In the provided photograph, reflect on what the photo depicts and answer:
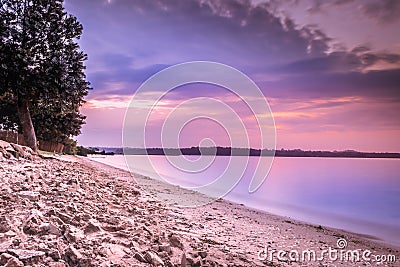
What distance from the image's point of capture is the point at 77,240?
15.7ft

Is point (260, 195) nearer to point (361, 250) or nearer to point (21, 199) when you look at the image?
point (361, 250)

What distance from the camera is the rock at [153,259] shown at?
473 centimetres

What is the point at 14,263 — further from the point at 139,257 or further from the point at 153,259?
the point at 153,259

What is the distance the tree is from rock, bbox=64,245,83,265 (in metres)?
18.6

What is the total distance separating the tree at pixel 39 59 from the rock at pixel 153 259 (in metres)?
18.6

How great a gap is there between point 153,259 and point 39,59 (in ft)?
66.4

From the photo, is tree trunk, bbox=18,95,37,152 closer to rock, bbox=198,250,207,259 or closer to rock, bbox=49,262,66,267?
rock, bbox=198,250,207,259

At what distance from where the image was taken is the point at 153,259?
477cm

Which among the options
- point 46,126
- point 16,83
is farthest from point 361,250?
point 46,126

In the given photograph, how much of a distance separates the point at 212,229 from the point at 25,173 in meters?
4.99

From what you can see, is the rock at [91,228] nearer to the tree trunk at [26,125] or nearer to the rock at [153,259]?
the rock at [153,259]

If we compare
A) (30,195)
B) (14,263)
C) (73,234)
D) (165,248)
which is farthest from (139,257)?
(30,195)

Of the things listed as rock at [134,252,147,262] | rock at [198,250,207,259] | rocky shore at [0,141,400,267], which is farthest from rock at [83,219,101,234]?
rock at [198,250,207,259]

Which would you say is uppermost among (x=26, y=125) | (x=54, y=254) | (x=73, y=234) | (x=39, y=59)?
(x=39, y=59)
